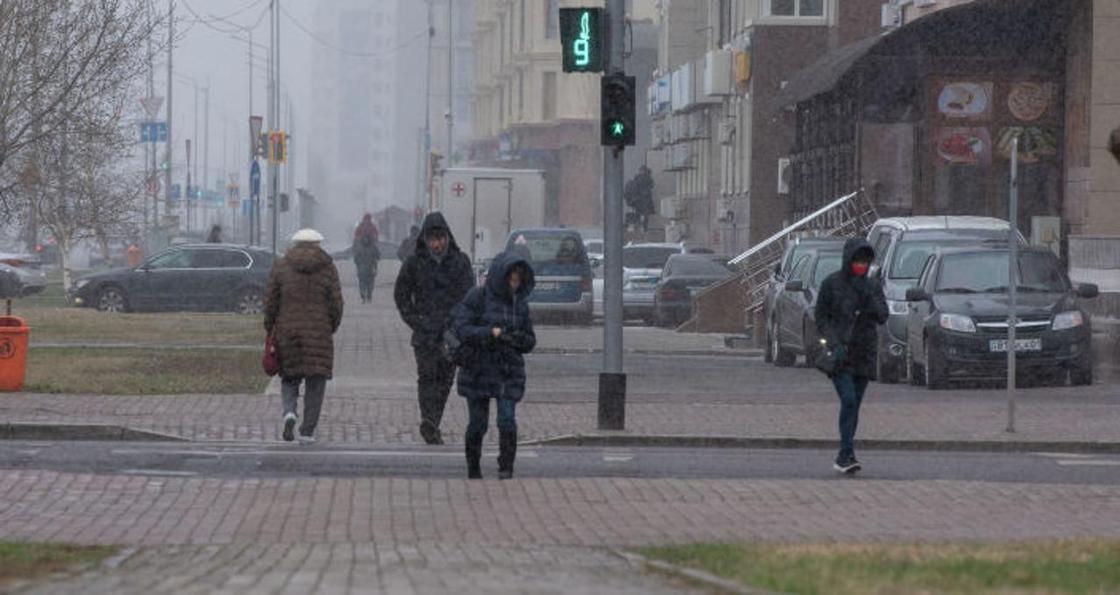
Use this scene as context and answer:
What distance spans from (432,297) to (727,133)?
149 feet

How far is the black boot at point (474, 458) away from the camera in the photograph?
605 inches

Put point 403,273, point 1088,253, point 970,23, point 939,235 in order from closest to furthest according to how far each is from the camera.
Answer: point 403,273 → point 939,235 → point 1088,253 → point 970,23

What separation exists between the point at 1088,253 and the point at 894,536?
20.1m

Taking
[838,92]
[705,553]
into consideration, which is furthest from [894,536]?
[838,92]

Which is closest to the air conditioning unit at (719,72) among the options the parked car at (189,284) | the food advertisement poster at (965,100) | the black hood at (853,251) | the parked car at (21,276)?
the parked car at (21,276)

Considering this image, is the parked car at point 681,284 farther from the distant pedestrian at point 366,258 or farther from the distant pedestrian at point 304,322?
the distant pedestrian at point 304,322

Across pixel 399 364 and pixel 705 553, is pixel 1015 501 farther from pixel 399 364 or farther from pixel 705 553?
pixel 399 364

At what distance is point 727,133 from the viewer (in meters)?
62.8

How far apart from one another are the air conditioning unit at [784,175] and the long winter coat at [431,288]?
120ft

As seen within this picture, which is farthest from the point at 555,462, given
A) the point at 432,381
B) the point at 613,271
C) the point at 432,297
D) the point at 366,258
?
the point at 366,258

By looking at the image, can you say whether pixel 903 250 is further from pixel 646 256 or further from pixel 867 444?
pixel 646 256

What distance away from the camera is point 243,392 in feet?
77.2

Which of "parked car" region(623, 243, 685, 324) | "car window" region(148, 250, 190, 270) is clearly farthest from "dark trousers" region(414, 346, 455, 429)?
"car window" region(148, 250, 190, 270)

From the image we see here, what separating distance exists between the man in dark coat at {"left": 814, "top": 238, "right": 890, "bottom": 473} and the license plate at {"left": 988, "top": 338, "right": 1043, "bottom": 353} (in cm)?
809
